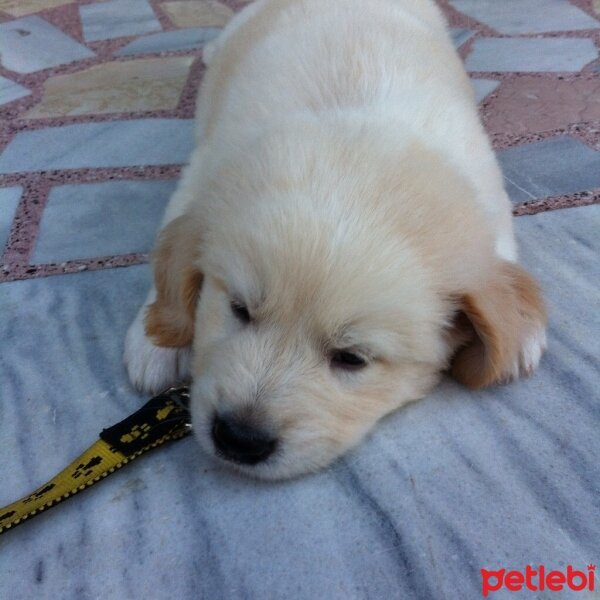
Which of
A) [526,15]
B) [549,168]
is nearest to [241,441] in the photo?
[549,168]

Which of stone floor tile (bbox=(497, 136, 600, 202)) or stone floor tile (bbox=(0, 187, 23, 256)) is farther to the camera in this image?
stone floor tile (bbox=(497, 136, 600, 202))

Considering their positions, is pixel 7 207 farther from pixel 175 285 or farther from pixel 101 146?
pixel 175 285

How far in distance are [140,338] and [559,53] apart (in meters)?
3.95

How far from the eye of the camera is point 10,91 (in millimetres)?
4516

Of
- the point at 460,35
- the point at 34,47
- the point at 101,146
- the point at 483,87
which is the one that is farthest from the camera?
the point at 460,35

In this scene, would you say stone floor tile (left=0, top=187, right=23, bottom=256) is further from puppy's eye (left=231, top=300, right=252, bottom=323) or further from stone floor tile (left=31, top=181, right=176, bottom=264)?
puppy's eye (left=231, top=300, right=252, bottom=323)

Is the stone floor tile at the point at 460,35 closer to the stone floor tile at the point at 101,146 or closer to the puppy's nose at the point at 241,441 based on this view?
the stone floor tile at the point at 101,146

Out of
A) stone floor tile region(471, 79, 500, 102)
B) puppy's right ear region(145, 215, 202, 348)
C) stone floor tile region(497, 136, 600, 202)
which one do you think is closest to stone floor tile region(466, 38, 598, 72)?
stone floor tile region(471, 79, 500, 102)

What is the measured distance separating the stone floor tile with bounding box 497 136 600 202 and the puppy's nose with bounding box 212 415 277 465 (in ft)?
6.61

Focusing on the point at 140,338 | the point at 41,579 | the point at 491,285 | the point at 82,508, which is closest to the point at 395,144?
the point at 491,285

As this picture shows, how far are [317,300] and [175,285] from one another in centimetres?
59

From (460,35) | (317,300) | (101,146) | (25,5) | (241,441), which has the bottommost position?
(25,5)

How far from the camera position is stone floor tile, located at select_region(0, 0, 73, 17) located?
571cm

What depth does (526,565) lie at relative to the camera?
69.4 inches
